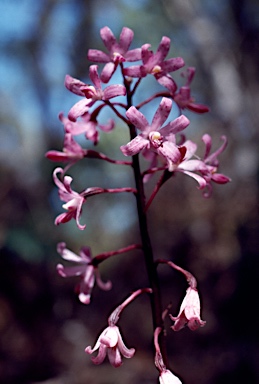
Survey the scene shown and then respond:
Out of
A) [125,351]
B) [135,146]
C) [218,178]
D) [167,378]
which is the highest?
→ [135,146]

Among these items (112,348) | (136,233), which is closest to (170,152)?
(112,348)

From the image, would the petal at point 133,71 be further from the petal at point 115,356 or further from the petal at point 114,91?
the petal at point 115,356

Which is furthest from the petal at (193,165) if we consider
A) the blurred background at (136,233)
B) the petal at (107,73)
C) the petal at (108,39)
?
the blurred background at (136,233)

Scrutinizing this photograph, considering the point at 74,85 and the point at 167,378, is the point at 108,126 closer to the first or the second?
the point at 74,85

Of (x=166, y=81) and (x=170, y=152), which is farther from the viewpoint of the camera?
(x=166, y=81)

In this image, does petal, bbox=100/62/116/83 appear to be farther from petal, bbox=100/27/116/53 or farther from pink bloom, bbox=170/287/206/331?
pink bloom, bbox=170/287/206/331

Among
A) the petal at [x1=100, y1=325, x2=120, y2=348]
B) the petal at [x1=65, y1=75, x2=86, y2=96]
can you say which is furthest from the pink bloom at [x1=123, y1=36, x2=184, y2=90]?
the petal at [x1=100, y1=325, x2=120, y2=348]
